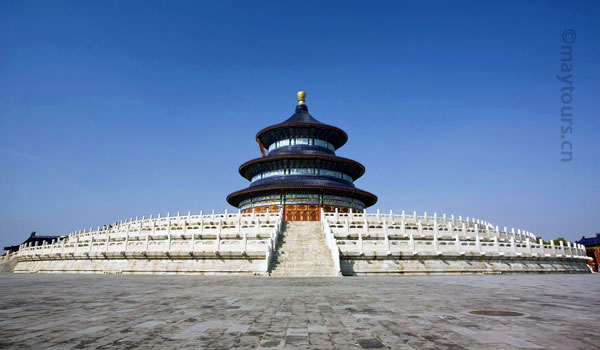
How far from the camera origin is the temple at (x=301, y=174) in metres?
41.3

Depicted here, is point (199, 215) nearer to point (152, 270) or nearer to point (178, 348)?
point (152, 270)

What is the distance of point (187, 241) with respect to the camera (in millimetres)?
22000

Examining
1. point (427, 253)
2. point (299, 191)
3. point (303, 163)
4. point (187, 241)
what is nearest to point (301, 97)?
point (303, 163)

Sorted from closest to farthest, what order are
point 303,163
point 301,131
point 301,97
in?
point 303,163, point 301,131, point 301,97

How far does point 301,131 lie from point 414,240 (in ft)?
99.1

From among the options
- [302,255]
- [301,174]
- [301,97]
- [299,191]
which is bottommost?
[302,255]

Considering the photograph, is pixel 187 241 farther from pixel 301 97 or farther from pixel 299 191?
pixel 301 97

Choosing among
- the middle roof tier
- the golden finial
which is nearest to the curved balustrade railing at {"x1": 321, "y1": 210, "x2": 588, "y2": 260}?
the middle roof tier

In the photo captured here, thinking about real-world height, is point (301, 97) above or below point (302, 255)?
above

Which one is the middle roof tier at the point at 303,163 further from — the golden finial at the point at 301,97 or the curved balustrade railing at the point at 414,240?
the curved balustrade railing at the point at 414,240

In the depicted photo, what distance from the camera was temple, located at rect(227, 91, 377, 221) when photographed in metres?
41.3

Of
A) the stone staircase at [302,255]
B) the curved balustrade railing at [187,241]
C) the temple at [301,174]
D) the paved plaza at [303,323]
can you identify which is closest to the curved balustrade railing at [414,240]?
the stone staircase at [302,255]

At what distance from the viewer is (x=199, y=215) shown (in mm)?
30016

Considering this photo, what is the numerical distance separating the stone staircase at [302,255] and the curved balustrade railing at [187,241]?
28.3 inches
